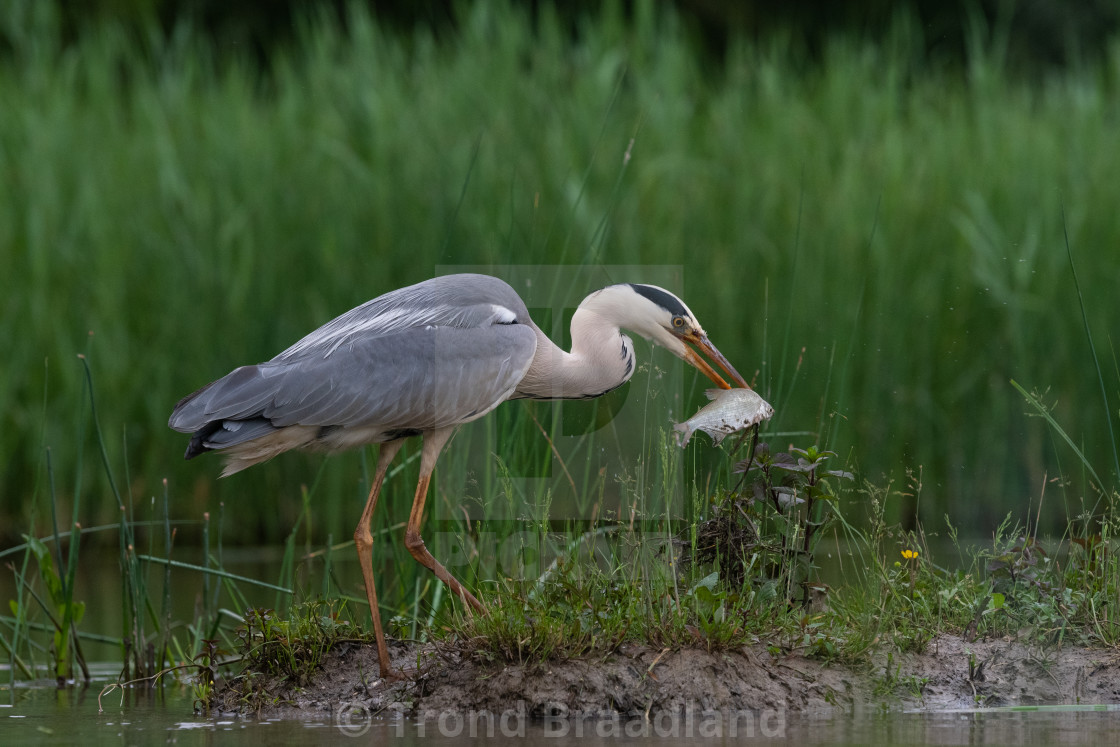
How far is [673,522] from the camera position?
15.3ft

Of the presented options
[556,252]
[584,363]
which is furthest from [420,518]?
[556,252]

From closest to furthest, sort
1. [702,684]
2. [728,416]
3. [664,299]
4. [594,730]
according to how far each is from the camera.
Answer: [594,730] → [702,684] → [728,416] → [664,299]

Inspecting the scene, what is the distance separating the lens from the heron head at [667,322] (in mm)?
5055

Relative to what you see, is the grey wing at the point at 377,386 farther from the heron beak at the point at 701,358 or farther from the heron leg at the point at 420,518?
the heron beak at the point at 701,358

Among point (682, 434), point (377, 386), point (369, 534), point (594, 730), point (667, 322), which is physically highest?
point (667, 322)

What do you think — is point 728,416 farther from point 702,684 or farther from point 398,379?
point 398,379

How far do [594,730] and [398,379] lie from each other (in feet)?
5.03

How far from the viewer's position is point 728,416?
4.36 m

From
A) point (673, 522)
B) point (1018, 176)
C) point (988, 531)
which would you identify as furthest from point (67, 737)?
point (1018, 176)

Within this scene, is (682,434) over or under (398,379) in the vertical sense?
under

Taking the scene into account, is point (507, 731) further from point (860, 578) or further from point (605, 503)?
point (605, 503)

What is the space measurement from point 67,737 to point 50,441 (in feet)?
13.8

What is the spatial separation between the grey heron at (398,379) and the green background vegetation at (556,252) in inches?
71.0

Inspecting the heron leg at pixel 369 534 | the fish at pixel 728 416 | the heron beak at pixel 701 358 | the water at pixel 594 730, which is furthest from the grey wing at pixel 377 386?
the water at pixel 594 730
